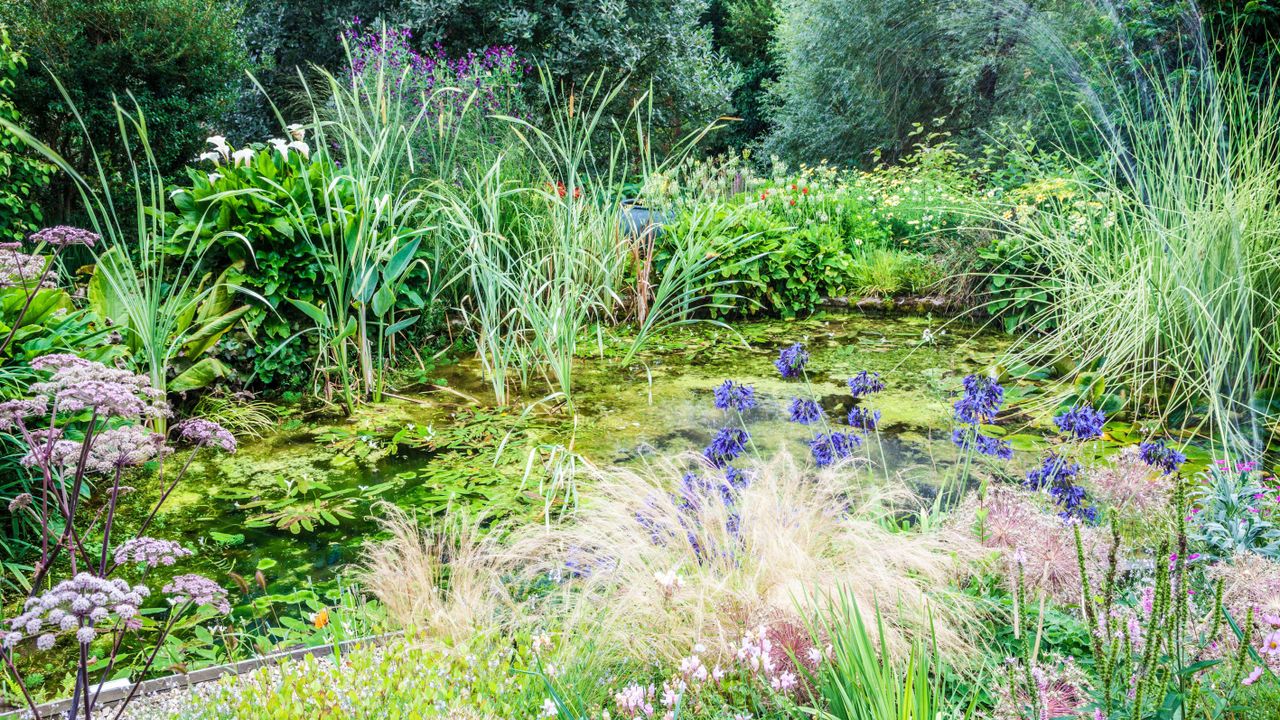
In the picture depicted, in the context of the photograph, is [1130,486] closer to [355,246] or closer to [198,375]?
[355,246]

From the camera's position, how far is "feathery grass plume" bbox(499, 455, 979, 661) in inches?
66.8

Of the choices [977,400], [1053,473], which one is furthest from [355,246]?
[1053,473]

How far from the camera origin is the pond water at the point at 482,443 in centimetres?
261

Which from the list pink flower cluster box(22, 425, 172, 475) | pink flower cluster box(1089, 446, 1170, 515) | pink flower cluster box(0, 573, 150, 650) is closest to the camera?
pink flower cluster box(0, 573, 150, 650)

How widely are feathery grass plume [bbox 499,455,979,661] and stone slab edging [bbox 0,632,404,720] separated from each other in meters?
0.49

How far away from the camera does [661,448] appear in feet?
10.9

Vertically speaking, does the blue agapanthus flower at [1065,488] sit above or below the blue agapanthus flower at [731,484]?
below

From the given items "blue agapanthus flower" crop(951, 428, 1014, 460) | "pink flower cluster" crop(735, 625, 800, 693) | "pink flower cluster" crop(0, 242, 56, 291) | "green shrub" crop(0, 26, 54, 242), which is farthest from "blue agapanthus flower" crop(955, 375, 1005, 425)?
"green shrub" crop(0, 26, 54, 242)

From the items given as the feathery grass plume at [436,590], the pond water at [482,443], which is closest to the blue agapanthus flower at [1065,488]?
the pond water at [482,443]

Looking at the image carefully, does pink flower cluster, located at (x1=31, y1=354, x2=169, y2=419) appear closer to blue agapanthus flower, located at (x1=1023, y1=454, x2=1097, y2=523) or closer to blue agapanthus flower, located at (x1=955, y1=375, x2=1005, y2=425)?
blue agapanthus flower, located at (x1=955, y1=375, x2=1005, y2=425)

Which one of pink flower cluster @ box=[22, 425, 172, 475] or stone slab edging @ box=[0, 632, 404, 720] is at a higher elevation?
pink flower cluster @ box=[22, 425, 172, 475]

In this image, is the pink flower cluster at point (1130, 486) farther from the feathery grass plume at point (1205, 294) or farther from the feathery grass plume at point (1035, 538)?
the feathery grass plume at point (1205, 294)

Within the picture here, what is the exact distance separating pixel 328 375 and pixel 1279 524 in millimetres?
3652

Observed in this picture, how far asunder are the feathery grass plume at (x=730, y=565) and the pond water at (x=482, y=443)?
0.45m
